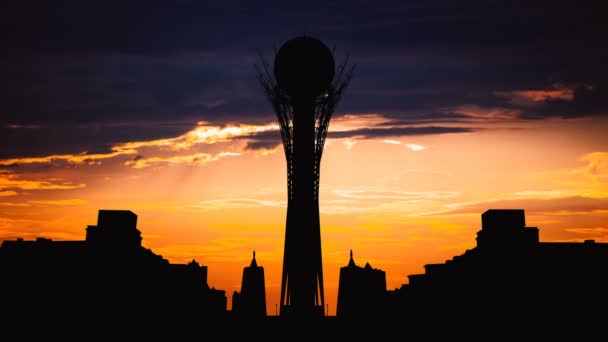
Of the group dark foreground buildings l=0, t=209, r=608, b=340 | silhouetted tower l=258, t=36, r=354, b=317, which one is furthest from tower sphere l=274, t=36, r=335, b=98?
dark foreground buildings l=0, t=209, r=608, b=340

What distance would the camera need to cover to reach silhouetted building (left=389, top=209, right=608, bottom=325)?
9325 cm

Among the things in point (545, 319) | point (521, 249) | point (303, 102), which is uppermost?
point (303, 102)

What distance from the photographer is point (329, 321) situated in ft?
564

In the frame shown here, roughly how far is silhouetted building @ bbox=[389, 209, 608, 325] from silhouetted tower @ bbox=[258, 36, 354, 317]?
172 feet

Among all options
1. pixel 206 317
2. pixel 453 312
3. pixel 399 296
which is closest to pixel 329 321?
pixel 399 296

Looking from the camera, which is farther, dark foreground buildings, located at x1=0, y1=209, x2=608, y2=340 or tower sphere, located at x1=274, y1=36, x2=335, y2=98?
tower sphere, located at x1=274, y1=36, x2=335, y2=98

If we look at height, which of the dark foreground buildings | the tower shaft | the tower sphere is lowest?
the dark foreground buildings

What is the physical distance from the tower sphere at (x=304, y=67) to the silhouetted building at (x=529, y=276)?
58.5m

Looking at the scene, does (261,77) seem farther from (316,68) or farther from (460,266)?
(460,266)

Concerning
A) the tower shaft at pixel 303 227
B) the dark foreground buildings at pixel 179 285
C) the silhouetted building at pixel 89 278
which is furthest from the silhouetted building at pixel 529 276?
the tower shaft at pixel 303 227

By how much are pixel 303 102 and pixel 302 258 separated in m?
22.4

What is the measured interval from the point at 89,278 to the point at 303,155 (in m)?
57.4

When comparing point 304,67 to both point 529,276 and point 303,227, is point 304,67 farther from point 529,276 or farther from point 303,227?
point 529,276

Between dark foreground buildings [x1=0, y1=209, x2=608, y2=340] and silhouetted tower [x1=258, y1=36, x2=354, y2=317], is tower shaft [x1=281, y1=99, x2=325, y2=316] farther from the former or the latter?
dark foreground buildings [x1=0, y1=209, x2=608, y2=340]
